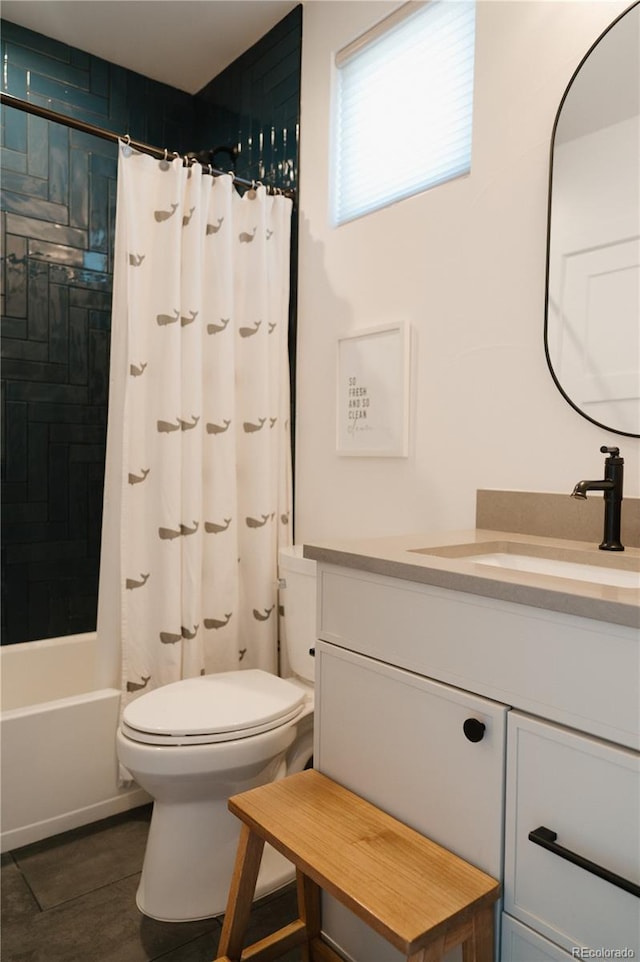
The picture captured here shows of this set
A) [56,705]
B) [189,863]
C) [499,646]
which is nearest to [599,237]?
[499,646]

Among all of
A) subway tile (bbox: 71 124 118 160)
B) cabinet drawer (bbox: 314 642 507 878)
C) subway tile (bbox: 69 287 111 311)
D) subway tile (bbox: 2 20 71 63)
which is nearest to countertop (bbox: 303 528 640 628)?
cabinet drawer (bbox: 314 642 507 878)

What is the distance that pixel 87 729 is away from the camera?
189cm

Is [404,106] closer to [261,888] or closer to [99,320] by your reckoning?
[99,320]

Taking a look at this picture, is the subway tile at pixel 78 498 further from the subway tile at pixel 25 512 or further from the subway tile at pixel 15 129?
the subway tile at pixel 15 129

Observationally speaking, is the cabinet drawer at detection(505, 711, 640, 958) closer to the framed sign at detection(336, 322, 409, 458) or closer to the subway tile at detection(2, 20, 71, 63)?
the framed sign at detection(336, 322, 409, 458)

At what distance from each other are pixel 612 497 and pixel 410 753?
0.65 meters

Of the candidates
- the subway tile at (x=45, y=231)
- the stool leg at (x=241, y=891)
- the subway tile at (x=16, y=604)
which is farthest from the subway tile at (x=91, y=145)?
the stool leg at (x=241, y=891)

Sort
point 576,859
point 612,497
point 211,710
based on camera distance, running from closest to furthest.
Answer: point 576,859 < point 612,497 < point 211,710

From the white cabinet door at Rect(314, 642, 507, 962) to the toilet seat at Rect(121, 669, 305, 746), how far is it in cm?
27

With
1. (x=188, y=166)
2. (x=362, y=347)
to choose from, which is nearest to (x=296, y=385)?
(x=362, y=347)

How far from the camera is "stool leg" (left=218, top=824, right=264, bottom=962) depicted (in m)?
1.19

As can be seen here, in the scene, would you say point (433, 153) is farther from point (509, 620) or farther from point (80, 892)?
point (80, 892)

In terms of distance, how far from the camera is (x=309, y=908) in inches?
52.4

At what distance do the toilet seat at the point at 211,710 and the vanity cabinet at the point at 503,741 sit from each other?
0.34 metres
